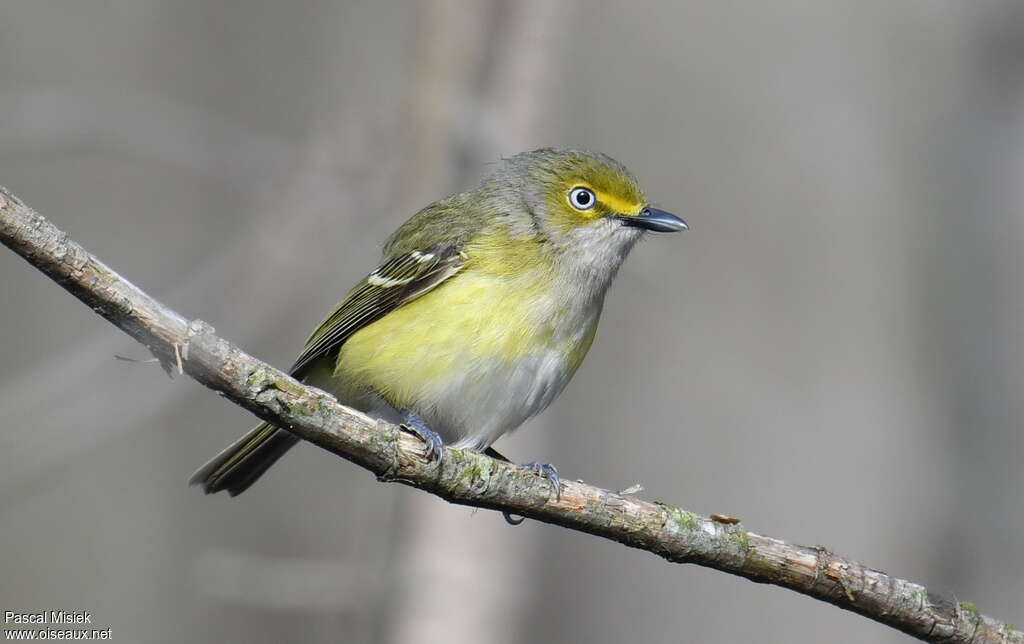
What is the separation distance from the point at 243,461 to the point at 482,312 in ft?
4.80

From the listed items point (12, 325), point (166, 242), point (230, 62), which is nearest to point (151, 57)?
point (230, 62)

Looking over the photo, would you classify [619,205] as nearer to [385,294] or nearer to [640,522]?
[385,294]

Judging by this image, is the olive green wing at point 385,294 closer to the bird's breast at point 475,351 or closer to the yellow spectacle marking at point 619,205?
the bird's breast at point 475,351

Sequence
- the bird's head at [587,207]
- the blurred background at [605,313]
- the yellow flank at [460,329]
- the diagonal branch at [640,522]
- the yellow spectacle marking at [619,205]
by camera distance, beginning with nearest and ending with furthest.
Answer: the diagonal branch at [640,522]
the yellow flank at [460,329]
the bird's head at [587,207]
the yellow spectacle marking at [619,205]
the blurred background at [605,313]

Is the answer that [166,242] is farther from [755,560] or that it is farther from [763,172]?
[755,560]

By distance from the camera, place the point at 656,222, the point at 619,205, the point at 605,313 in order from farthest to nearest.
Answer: the point at 605,313
the point at 619,205
the point at 656,222

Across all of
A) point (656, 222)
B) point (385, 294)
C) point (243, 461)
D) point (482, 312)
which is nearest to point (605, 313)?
point (656, 222)

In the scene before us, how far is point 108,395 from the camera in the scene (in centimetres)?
571

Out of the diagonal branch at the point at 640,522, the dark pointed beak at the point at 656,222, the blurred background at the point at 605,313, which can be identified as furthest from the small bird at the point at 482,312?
the blurred background at the point at 605,313

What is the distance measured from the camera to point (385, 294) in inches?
199

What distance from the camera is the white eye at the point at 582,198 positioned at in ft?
17.0

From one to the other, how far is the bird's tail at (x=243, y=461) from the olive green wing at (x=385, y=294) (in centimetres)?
34

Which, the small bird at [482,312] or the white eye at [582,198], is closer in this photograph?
the small bird at [482,312]

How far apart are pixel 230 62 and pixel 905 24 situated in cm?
610
